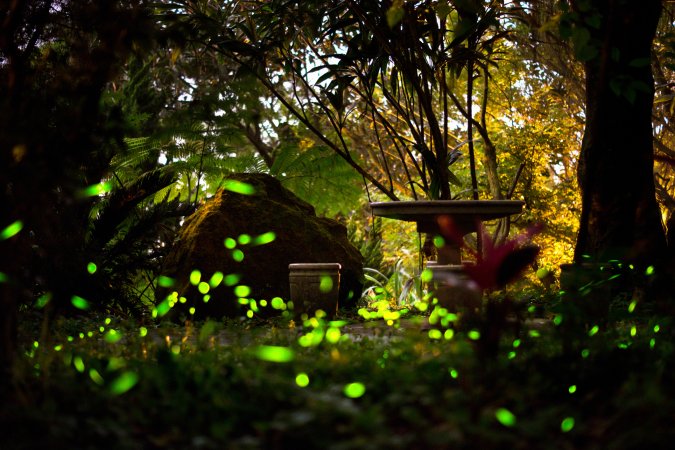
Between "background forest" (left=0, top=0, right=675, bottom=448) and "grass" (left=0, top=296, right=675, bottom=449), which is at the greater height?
"background forest" (left=0, top=0, right=675, bottom=448)

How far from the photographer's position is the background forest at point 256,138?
2.54 meters

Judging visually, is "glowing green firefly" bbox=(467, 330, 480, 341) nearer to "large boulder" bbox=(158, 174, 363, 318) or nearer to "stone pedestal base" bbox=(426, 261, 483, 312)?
"stone pedestal base" bbox=(426, 261, 483, 312)

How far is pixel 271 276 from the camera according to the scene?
612 centimetres

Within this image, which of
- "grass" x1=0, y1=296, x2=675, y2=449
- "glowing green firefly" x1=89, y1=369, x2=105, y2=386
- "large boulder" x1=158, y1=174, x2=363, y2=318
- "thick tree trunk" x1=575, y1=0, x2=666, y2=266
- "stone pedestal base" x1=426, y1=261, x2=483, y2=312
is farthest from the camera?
"large boulder" x1=158, y1=174, x2=363, y2=318

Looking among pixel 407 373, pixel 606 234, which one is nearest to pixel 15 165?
pixel 407 373

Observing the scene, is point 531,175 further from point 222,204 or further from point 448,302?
point 448,302

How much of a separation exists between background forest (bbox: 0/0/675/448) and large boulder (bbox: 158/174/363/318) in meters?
0.47

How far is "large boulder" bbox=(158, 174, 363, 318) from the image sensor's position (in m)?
5.87

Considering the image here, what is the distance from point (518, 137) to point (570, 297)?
258 inches

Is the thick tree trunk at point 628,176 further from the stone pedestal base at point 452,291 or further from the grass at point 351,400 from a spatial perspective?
the grass at point 351,400

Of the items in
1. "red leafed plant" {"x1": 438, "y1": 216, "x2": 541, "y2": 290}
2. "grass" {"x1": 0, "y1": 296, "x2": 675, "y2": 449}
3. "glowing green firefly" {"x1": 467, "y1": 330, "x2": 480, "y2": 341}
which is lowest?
"grass" {"x1": 0, "y1": 296, "x2": 675, "y2": 449}

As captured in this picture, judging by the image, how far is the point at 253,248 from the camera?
6.10 meters

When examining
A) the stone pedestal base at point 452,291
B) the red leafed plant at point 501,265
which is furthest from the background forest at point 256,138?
the stone pedestal base at point 452,291

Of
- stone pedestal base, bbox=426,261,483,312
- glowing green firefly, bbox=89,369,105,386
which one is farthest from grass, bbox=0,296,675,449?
stone pedestal base, bbox=426,261,483,312
